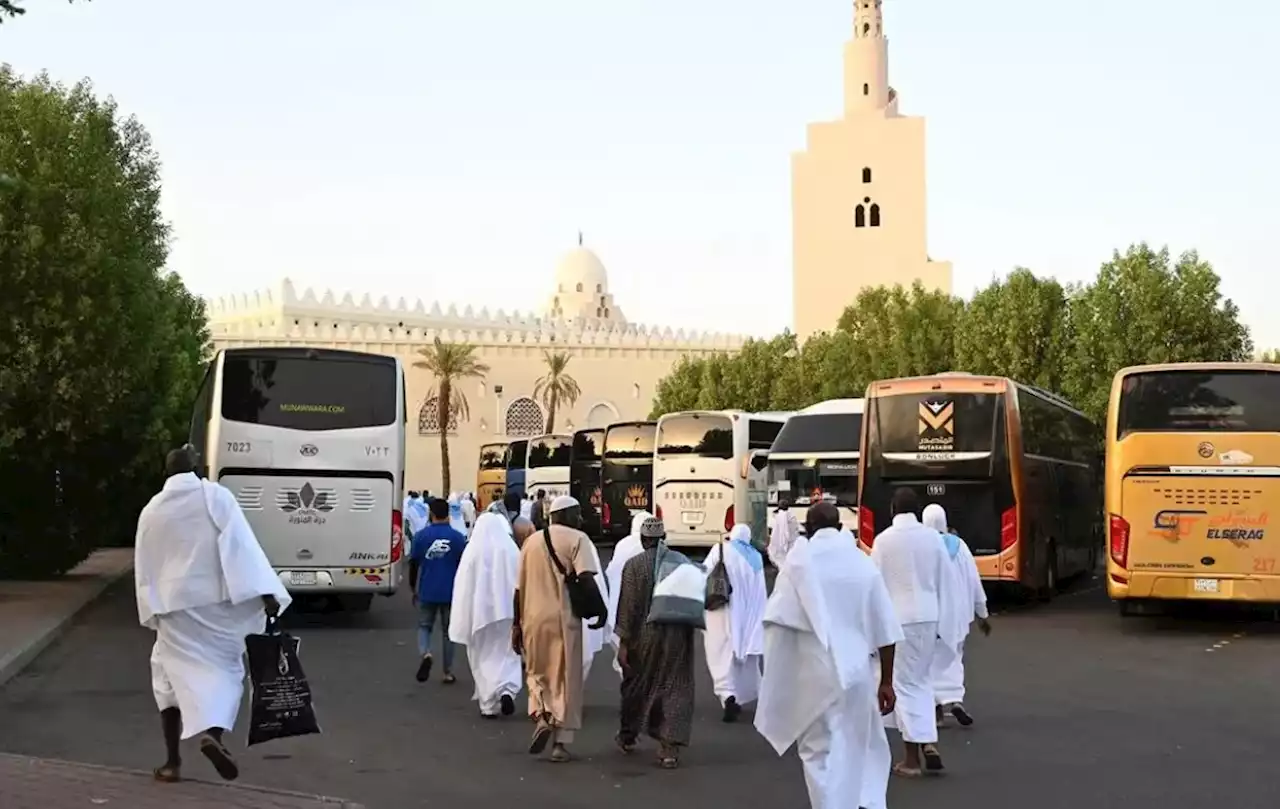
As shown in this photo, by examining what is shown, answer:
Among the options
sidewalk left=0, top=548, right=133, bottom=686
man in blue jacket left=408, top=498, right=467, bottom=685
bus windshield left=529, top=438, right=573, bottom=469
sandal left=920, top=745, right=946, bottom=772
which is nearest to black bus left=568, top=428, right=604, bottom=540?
bus windshield left=529, top=438, right=573, bottom=469

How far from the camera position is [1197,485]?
16438 millimetres

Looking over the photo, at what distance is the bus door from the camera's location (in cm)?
1911

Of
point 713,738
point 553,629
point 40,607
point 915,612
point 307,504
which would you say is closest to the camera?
point 915,612

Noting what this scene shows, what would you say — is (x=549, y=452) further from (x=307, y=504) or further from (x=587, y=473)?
(x=307, y=504)

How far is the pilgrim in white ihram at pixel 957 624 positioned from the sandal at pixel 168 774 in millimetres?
4325

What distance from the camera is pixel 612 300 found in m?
112

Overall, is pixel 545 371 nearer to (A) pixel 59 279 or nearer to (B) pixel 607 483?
(B) pixel 607 483

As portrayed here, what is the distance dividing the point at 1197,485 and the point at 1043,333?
29557mm

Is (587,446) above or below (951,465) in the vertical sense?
above

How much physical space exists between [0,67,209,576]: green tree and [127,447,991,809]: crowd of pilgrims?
11205mm

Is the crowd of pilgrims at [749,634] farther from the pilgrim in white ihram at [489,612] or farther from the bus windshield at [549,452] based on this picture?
the bus windshield at [549,452]

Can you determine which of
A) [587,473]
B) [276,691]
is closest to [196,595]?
[276,691]


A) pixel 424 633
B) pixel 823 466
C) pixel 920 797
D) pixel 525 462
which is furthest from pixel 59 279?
pixel 525 462

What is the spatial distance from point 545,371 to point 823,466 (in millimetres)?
60057
